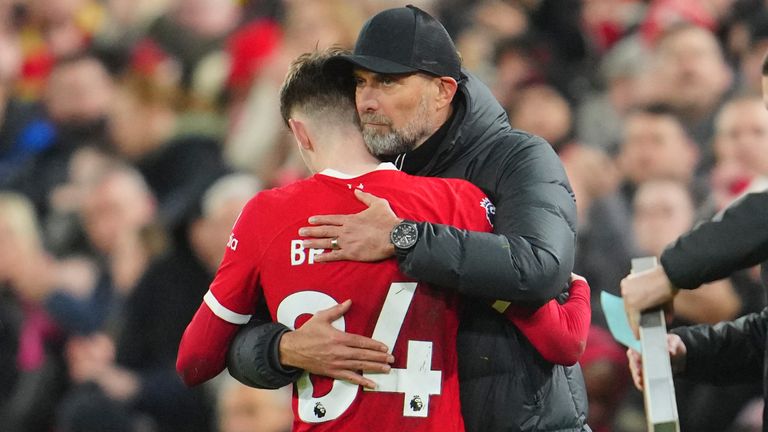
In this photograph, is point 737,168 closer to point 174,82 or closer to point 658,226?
point 658,226

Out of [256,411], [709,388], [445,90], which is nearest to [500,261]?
[445,90]

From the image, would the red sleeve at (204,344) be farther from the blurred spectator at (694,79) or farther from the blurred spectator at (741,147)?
the blurred spectator at (694,79)

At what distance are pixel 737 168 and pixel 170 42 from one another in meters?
4.03

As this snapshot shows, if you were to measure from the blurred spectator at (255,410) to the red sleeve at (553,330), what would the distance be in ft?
8.84

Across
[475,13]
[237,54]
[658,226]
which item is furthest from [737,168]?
[237,54]

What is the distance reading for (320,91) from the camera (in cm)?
328

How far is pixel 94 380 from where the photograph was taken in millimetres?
6477

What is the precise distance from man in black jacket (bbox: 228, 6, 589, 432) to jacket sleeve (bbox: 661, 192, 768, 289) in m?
0.28

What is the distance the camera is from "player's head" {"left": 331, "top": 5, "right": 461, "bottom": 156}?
3219 millimetres

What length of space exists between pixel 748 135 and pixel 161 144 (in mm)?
3505

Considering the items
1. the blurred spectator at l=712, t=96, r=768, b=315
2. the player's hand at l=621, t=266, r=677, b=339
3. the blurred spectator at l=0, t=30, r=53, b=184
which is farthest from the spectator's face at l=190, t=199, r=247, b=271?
the player's hand at l=621, t=266, r=677, b=339

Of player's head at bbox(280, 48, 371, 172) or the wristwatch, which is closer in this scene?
the wristwatch

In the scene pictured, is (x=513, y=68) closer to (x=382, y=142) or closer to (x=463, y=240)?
(x=382, y=142)

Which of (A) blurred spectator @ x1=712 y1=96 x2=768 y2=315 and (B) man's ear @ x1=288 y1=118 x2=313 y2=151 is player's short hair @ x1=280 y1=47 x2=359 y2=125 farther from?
(A) blurred spectator @ x1=712 y1=96 x2=768 y2=315
